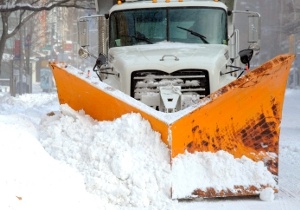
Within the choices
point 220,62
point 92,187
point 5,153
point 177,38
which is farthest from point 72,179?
point 177,38

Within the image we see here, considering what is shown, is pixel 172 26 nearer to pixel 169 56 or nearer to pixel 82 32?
pixel 169 56

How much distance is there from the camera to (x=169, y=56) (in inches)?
293

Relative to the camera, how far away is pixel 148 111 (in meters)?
5.79

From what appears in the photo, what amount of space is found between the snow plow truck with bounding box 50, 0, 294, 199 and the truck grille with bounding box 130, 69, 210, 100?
12 mm

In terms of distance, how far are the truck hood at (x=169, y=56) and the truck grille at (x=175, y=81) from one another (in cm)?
7

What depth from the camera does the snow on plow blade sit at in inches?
221

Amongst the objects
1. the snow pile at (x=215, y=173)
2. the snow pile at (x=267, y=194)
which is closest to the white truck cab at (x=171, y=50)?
the snow pile at (x=215, y=173)

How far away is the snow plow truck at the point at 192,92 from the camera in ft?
18.6

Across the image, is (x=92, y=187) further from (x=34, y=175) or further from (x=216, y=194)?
(x=216, y=194)

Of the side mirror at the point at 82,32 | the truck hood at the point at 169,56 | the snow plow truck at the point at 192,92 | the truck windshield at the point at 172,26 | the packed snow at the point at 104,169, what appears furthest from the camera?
the side mirror at the point at 82,32

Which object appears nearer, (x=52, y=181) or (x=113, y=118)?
(x=52, y=181)

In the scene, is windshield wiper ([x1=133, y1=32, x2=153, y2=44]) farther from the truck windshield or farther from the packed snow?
the packed snow

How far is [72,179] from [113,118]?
94cm

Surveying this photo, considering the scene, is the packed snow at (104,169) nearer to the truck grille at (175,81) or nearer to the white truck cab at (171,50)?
the white truck cab at (171,50)
